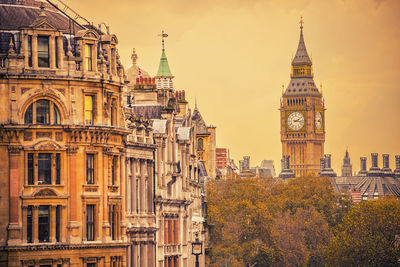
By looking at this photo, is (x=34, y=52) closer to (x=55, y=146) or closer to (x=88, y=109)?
(x=88, y=109)

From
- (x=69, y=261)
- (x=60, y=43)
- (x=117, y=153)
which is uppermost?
(x=60, y=43)

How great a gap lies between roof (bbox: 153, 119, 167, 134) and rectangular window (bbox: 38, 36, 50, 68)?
101 ft

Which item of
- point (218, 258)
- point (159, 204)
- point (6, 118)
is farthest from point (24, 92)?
point (218, 258)

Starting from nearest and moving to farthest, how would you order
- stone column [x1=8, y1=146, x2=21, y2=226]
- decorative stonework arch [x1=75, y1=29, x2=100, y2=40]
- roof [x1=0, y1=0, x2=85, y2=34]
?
stone column [x1=8, y1=146, x2=21, y2=226] → roof [x1=0, y1=0, x2=85, y2=34] → decorative stonework arch [x1=75, y1=29, x2=100, y2=40]

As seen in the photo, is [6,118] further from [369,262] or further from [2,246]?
[369,262]

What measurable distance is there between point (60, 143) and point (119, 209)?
22.6 ft

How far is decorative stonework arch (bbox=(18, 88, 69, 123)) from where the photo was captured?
296 ft

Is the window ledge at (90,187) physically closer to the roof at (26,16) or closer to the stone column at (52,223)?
the stone column at (52,223)

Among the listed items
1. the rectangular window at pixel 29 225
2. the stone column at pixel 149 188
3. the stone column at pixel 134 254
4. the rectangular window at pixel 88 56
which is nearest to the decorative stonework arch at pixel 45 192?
the rectangular window at pixel 29 225

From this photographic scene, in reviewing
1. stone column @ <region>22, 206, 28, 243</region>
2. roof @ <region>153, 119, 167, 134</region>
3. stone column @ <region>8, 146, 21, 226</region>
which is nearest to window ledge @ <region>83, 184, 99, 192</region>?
stone column @ <region>22, 206, 28, 243</region>

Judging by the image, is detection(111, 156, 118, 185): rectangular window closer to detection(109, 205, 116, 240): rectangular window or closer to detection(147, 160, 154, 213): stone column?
detection(109, 205, 116, 240): rectangular window

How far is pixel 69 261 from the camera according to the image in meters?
90.1

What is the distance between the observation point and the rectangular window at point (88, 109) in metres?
92.9

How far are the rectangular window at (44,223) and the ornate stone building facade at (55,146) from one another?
60mm
